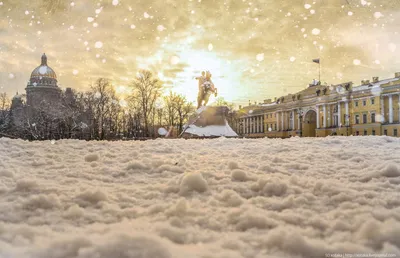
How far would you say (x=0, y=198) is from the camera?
3443 millimetres

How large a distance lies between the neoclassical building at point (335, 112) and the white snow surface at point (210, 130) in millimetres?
38479

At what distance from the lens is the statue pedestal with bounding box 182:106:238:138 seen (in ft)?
65.9

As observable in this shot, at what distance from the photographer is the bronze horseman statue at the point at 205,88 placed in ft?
68.0

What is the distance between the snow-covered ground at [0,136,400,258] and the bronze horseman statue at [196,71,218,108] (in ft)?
52.2

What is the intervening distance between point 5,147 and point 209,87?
15.1 meters

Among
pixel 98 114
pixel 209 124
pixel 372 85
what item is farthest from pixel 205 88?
pixel 372 85

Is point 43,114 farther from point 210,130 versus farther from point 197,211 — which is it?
point 197,211

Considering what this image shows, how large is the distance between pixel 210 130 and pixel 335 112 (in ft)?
165

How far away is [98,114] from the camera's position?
3816cm

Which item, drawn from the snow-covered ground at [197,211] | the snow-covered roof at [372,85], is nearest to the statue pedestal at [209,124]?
the snow-covered ground at [197,211]

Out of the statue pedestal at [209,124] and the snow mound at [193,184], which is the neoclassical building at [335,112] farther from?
the snow mound at [193,184]

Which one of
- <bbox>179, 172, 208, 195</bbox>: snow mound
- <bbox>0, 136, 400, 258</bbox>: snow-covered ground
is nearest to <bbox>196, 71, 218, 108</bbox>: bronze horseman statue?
<bbox>0, 136, 400, 258</bbox>: snow-covered ground

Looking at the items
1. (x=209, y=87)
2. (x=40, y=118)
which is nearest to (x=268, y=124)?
(x=40, y=118)

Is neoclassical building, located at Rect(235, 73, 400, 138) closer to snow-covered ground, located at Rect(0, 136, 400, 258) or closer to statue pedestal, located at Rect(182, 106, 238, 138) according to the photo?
statue pedestal, located at Rect(182, 106, 238, 138)
